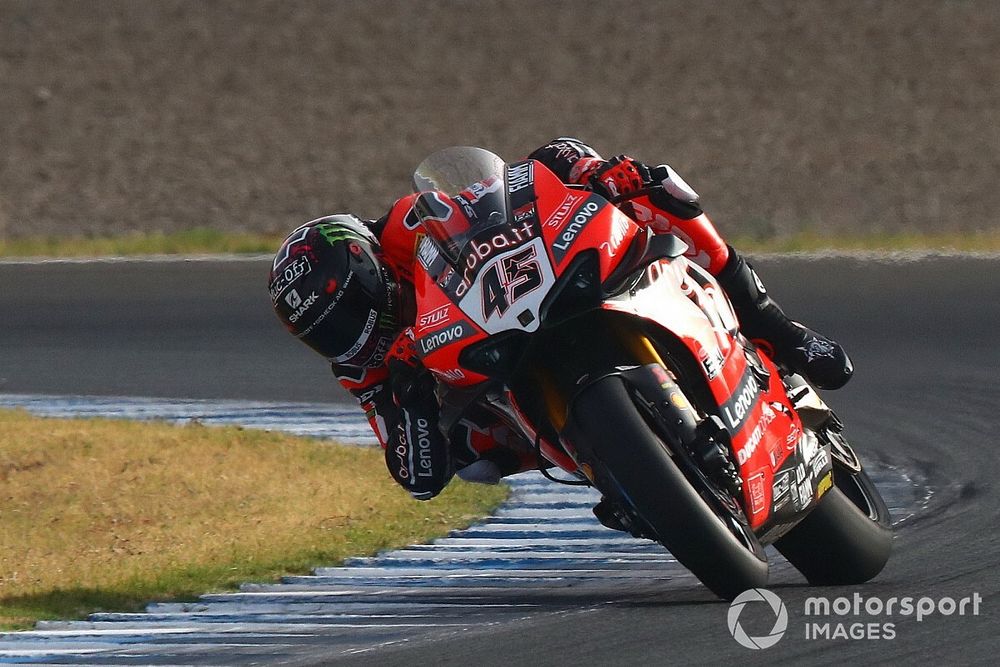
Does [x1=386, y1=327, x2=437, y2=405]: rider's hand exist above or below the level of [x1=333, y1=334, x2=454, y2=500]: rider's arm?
above

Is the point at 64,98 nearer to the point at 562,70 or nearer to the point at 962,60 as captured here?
the point at 562,70

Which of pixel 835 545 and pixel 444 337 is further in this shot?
pixel 835 545

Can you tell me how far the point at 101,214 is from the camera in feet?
54.8

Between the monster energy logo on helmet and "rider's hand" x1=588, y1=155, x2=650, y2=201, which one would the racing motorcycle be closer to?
"rider's hand" x1=588, y1=155, x2=650, y2=201

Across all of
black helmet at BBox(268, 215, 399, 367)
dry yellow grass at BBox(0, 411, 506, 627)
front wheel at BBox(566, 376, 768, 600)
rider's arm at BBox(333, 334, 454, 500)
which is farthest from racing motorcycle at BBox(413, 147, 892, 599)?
dry yellow grass at BBox(0, 411, 506, 627)

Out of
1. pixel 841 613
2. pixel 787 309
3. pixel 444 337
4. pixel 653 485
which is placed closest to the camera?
pixel 653 485

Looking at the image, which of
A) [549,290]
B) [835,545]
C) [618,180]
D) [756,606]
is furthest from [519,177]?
[835,545]

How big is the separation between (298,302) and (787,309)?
248 inches

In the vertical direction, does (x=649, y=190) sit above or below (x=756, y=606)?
above

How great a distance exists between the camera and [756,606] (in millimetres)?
4523

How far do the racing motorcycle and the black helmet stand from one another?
0.44 metres

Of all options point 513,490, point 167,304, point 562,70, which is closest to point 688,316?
point 513,490

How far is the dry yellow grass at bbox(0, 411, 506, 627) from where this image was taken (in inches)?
221

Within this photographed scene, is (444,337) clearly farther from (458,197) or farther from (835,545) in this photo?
(835,545)
